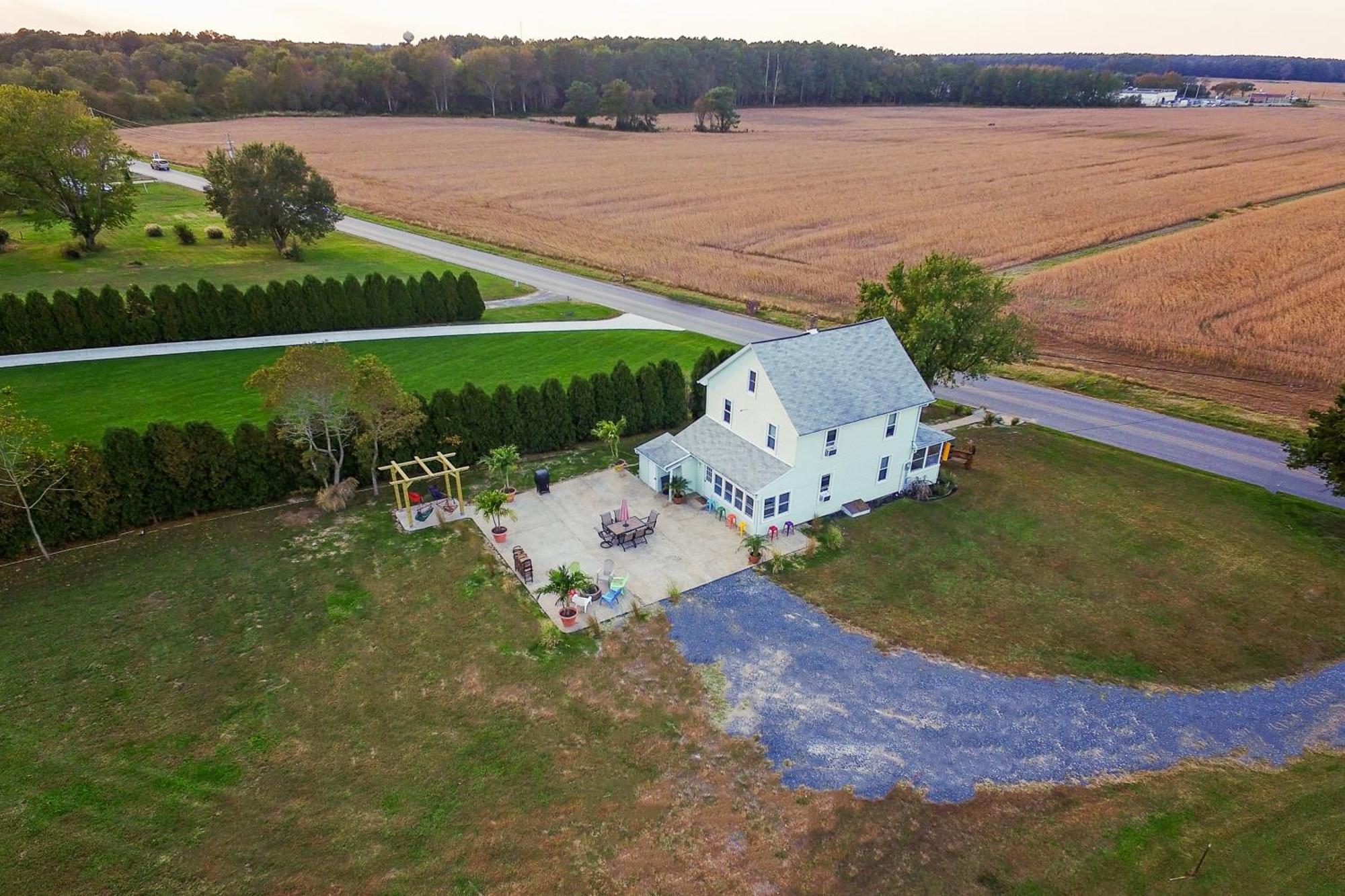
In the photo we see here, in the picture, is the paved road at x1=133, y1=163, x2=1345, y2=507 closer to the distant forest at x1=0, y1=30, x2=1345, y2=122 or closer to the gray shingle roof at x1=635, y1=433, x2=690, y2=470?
the gray shingle roof at x1=635, y1=433, x2=690, y2=470

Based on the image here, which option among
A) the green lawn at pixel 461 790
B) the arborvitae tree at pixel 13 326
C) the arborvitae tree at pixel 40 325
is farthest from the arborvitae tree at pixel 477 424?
the arborvitae tree at pixel 13 326

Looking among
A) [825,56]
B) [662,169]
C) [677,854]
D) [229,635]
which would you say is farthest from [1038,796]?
[825,56]

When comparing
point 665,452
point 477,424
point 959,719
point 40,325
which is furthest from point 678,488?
point 40,325

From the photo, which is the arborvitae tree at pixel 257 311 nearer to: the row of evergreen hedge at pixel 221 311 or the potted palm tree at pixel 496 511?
the row of evergreen hedge at pixel 221 311

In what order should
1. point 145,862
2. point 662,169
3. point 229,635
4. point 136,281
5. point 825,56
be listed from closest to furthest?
point 145,862 < point 229,635 < point 136,281 < point 662,169 < point 825,56

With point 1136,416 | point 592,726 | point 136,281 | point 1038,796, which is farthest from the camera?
point 136,281

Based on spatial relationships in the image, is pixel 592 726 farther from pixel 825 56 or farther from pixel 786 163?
pixel 825 56
